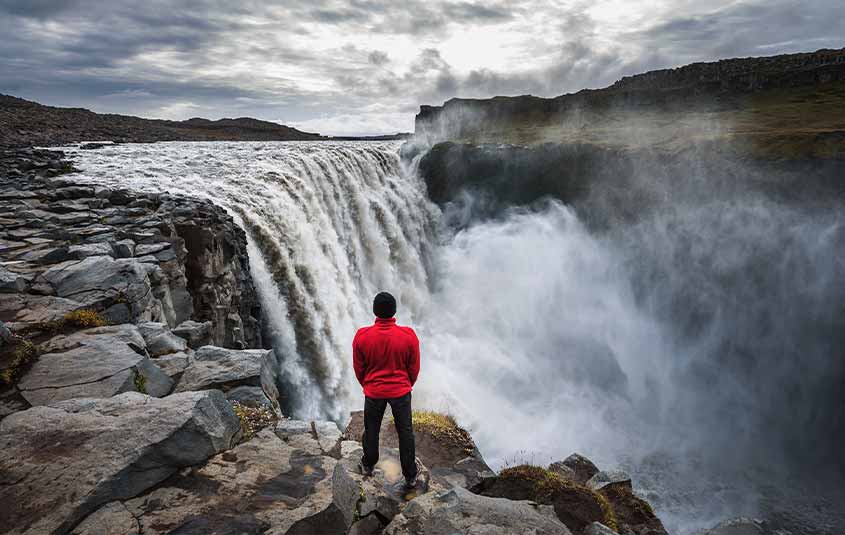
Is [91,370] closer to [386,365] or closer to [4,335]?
[4,335]

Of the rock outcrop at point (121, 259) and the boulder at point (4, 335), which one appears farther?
the rock outcrop at point (121, 259)

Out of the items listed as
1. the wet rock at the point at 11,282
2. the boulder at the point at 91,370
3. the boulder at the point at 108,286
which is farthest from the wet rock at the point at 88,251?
the boulder at the point at 91,370

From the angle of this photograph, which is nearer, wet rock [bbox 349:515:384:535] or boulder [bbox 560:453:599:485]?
wet rock [bbox 349:515:384:535]

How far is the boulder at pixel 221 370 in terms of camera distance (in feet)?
20.6

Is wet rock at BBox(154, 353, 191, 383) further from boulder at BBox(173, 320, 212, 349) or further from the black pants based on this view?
the black pants

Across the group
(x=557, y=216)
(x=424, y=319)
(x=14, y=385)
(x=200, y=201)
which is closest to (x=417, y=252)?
(x=424, y=319)

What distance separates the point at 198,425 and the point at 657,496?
16617 millimetres

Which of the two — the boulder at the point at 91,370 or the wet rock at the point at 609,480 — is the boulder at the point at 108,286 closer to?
the boulder at the point at 91,370

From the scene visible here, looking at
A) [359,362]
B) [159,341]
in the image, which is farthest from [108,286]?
[359,362]

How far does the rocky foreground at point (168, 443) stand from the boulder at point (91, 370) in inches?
1.0

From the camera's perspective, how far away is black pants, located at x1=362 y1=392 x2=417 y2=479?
5.09 meters

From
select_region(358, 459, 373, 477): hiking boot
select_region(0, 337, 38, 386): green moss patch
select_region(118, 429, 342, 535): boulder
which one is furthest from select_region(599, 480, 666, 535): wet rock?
select_region(0, 337, 38, 386): green moss patch

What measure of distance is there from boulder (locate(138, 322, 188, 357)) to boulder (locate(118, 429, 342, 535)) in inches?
116

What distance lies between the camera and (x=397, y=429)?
5.06m
